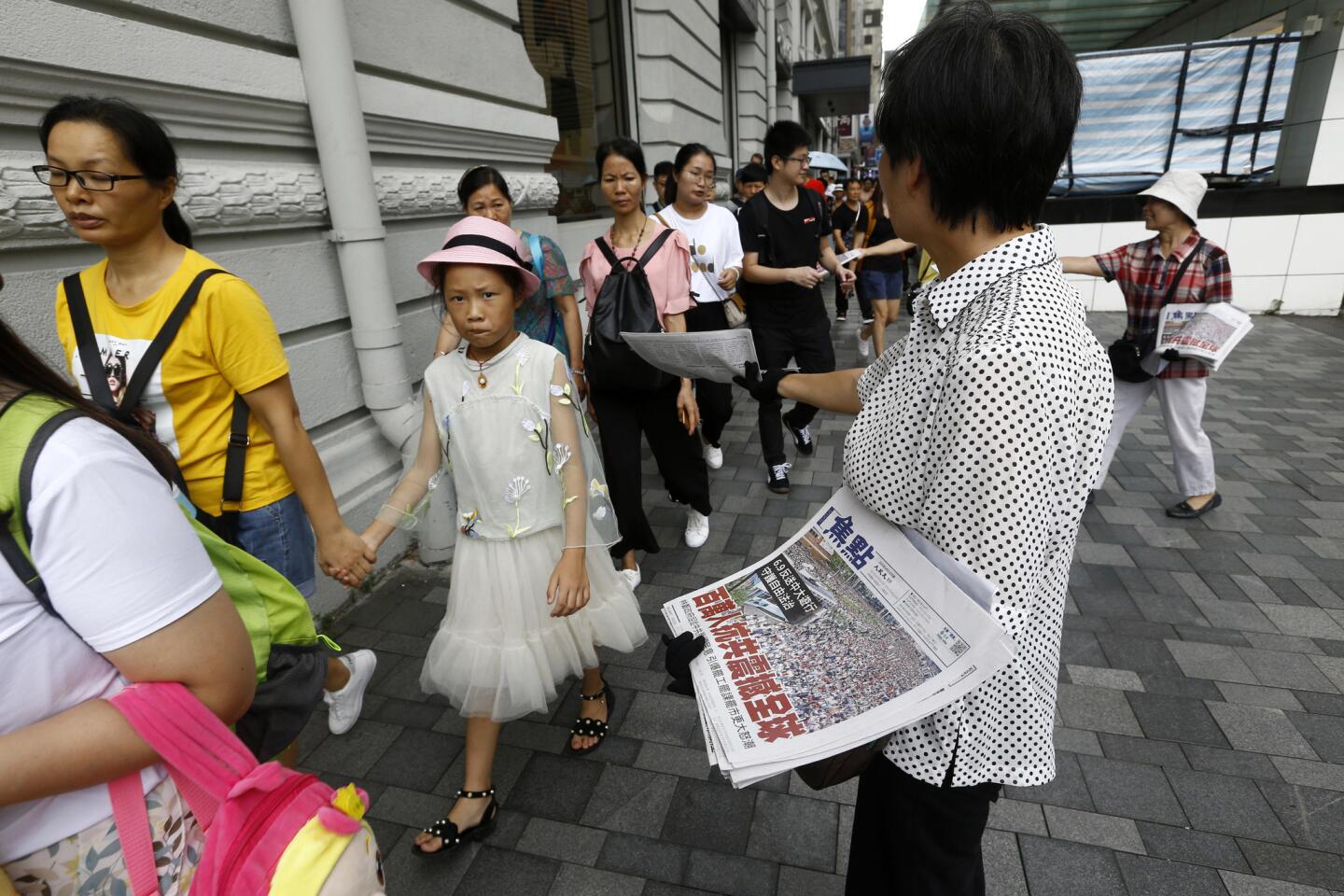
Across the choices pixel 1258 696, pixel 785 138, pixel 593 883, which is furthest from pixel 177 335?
pixel 1258 696

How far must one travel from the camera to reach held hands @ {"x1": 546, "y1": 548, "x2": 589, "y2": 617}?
202 cm

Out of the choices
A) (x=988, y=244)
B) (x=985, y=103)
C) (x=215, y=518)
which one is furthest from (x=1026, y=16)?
(x=215, y=518)

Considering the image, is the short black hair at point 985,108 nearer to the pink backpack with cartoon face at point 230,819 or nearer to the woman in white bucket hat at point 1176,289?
the pink backpack with cartoon face at point 230,819

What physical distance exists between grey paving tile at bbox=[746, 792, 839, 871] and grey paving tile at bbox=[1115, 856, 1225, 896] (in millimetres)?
805

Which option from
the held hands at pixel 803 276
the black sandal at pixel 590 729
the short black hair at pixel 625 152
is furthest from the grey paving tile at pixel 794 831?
the held hands at pixel 803 276

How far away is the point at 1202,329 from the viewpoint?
12.1ft

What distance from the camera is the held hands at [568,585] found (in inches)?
79.5

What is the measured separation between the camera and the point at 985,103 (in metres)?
1.02

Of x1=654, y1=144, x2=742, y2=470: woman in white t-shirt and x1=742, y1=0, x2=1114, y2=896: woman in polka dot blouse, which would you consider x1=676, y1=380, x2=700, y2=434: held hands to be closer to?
x1=654, y1=144, x2=742, y2=470: woman in white t-shirt

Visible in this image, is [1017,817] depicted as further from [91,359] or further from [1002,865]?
[91,359]

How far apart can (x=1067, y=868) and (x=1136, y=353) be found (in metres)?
→ 2.97

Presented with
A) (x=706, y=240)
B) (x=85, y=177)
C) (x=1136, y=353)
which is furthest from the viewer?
(x=706, y=240)

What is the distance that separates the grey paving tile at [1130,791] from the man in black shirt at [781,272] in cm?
257

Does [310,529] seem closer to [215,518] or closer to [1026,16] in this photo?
[215,518]
